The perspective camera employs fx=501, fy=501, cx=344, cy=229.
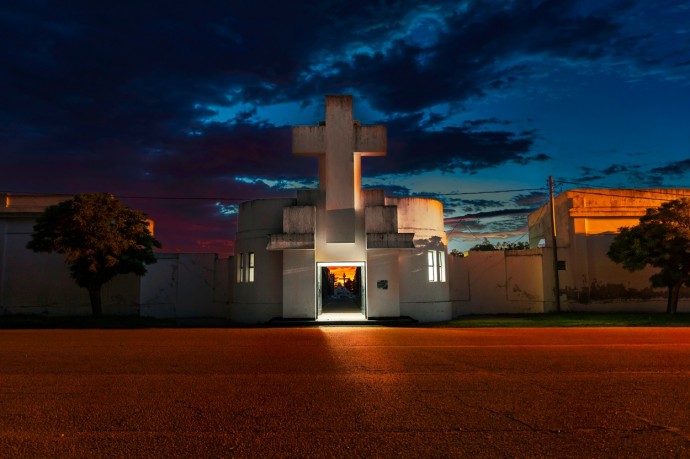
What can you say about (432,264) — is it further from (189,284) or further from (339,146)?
(189,284)

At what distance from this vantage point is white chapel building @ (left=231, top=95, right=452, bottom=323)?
2367 cm

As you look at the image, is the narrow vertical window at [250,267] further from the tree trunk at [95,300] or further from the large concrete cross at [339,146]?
the tree trunk at [95,300]

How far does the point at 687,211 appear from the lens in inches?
Result: 928

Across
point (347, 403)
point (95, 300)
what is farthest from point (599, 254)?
point (95, 300)

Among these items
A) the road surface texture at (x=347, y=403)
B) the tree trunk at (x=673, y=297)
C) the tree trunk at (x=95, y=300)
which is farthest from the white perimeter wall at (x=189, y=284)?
the tree trunk at (x=673, y=297)

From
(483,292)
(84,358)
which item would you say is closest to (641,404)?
(84,358)

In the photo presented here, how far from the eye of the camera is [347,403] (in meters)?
6.80

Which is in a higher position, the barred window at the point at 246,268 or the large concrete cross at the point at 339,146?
the large concrete cross at the point at 339,146

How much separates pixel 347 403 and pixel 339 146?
18.6 m

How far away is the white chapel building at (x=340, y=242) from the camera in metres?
23.7

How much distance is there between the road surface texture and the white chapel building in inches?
445

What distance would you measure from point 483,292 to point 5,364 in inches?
996

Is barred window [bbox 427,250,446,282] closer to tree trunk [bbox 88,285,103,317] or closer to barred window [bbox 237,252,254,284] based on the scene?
barred window [bbox 237,252,254,284]

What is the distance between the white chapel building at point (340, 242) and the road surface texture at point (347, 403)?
37.1 ft
